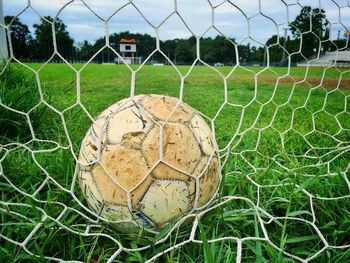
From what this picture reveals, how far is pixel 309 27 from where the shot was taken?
2.21 meters

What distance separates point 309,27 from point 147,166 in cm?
156

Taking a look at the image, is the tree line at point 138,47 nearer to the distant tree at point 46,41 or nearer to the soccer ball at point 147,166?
the distant tree at point 46,41

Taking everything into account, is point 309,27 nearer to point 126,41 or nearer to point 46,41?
point 126,41

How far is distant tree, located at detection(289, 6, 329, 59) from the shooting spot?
207cm

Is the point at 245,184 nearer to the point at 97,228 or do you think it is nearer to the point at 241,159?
the point at 241,159

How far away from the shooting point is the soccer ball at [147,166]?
1145 mm

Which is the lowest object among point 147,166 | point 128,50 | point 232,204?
point 232,204

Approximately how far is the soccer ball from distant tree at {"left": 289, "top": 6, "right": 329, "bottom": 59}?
114 cm

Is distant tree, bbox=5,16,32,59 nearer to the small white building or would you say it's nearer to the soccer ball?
the small white building

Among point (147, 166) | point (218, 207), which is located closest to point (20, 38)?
point (147, 166)

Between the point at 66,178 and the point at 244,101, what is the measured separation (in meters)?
2.44

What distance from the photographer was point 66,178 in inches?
60.3

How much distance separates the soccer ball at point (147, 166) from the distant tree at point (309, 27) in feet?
3.75

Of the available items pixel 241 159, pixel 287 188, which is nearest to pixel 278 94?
pixel 241 159
